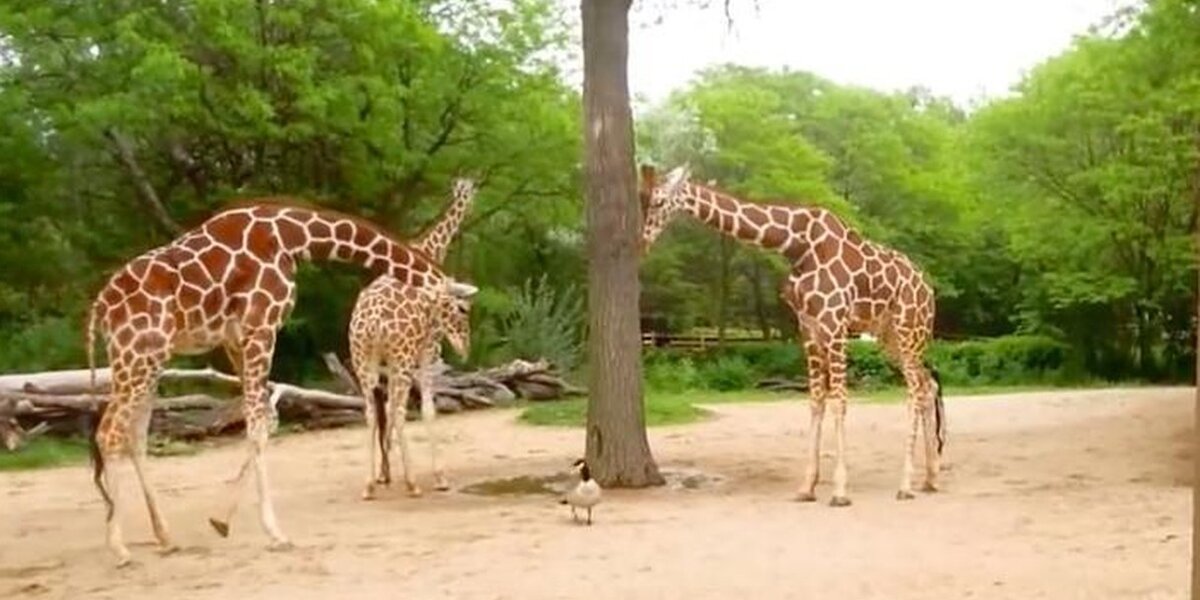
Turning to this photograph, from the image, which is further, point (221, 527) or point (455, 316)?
point (455, 316)

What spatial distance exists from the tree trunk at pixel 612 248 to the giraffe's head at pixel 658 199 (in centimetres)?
9

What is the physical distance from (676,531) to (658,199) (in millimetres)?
3415

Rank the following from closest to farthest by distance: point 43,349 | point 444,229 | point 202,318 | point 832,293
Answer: point 202,318 < point 832,293 < point 444,229 < point 43,349

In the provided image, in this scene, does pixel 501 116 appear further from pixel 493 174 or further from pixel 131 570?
pixel 131 570

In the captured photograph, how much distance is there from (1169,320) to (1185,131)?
5.03 metres

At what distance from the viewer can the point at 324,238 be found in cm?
1021

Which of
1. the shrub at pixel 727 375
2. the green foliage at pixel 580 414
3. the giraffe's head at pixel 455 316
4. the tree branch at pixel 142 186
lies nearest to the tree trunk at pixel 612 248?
the giraffe's head at pixel 455 316

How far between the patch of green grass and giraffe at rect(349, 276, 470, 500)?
424cm

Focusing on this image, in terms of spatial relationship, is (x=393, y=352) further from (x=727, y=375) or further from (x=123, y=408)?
(x=727, y=375)

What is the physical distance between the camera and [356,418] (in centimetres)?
1842

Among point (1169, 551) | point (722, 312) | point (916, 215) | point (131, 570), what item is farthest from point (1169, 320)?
point (131, 570)

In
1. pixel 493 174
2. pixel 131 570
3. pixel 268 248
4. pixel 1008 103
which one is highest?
pixel 1008 103

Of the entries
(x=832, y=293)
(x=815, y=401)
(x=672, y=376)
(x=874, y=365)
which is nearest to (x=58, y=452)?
(x=815, y=401)

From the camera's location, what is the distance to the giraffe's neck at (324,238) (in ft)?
31.7
